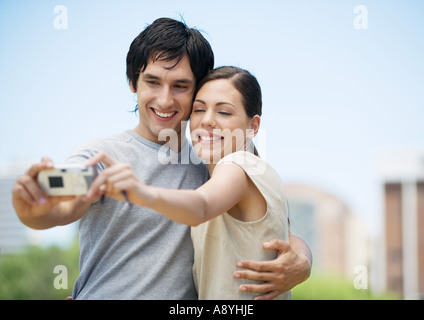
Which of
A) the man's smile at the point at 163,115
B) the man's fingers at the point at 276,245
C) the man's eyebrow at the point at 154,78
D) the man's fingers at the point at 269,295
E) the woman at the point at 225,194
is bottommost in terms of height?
the man's fingers at the point at 269,295

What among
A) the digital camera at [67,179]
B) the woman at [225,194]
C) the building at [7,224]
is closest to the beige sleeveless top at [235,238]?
the woman at [225,194]

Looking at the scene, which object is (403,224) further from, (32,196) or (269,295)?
(32,196)

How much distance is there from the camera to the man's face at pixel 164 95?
2.74m

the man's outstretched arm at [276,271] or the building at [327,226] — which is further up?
the man's outstretched arm at [276,271]

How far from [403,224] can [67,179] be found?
23.1 meters

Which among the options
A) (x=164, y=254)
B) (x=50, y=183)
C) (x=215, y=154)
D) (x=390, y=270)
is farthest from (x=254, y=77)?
(x=390, y=270)

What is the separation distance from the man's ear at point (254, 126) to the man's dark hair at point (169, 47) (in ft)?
1.24

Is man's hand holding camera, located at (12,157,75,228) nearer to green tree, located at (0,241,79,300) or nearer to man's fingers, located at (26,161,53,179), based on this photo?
man's fingers, located at (26,161,53,179)

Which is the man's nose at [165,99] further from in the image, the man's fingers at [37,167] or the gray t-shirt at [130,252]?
the man's fingers at [37,167]

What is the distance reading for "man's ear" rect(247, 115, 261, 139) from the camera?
278cm

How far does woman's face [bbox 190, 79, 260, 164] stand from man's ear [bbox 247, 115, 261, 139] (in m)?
0.05

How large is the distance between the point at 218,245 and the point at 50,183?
813mm

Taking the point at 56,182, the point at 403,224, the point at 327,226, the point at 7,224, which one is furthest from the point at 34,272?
the point at 7,224
